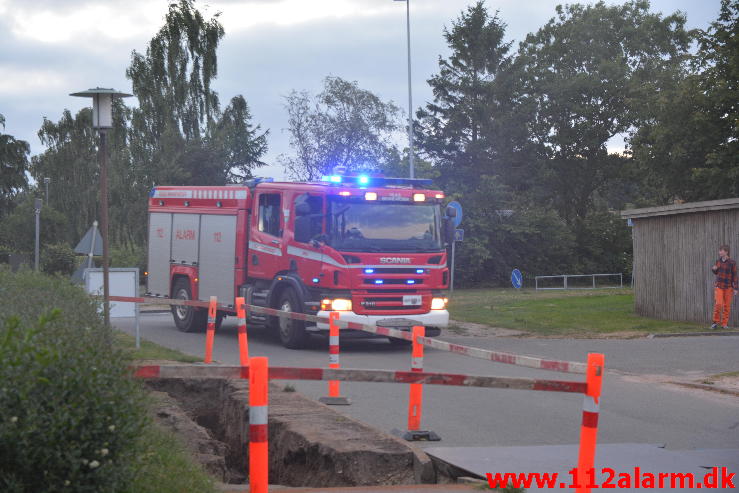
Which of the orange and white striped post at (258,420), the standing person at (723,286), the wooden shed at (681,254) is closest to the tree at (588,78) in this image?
the wooden shed at (681,254)

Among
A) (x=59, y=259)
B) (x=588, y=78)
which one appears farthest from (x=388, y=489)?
(x=588, y=78)

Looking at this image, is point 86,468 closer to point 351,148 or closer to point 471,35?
point 351,148

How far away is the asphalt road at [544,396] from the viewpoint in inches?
356

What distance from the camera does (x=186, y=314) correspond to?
67.2 feet

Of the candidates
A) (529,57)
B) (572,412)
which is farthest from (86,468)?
(529,57)

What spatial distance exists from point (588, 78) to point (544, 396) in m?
51.9

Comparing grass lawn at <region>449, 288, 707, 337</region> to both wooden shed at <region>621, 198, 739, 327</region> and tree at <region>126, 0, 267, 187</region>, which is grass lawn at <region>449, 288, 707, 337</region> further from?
tree at <region>126, 0, 267, 187</region>

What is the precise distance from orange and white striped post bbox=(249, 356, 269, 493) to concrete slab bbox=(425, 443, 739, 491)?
174 centimetres

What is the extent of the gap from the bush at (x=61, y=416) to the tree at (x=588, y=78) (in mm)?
58957

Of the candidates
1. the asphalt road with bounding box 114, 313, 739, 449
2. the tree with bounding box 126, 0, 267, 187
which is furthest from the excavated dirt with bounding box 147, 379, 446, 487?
the tree with bounding box 126, 0, 267, 187

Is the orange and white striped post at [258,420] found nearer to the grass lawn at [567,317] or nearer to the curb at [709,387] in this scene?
the curb at [709,387]

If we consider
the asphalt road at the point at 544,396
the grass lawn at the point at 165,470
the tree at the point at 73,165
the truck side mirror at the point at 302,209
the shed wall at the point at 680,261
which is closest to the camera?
the grass lawn at the point at 165,470

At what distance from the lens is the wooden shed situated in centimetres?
2078

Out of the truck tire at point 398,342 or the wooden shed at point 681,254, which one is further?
the wooden shed at point 681,254
